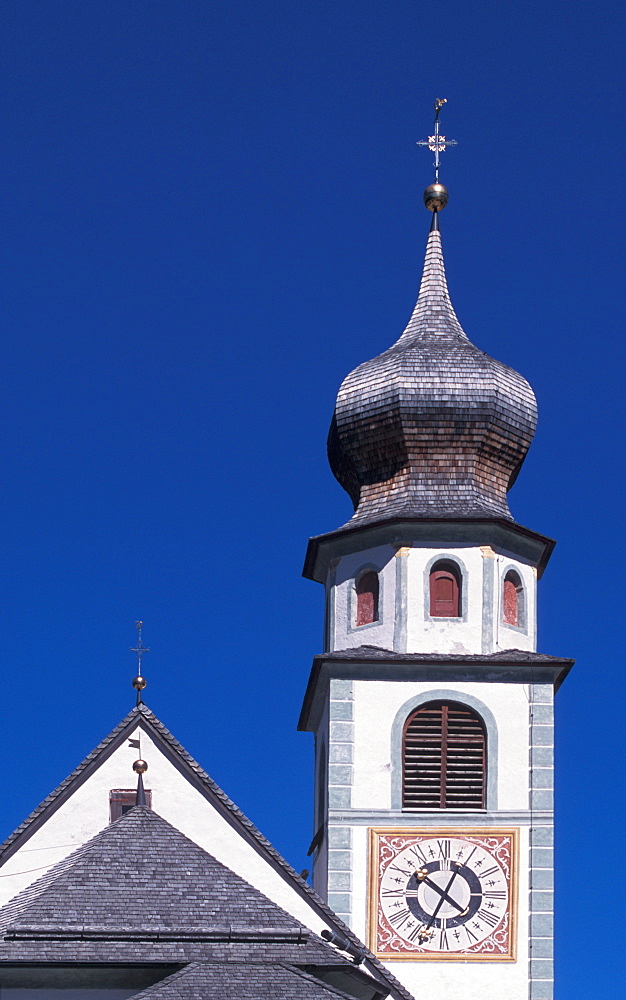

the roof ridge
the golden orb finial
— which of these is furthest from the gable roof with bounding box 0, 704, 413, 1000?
the golden orb finial

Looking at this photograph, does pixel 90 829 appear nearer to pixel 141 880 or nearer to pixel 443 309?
pixel 141 880

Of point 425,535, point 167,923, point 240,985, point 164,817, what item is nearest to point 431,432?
point 425,535

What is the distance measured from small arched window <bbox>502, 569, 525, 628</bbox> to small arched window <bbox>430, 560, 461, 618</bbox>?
0.80 meters

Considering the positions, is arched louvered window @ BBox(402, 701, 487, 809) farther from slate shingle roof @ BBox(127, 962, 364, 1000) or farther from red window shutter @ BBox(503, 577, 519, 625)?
slate shingle roof @ BBox(127, 962, 364, 1000)

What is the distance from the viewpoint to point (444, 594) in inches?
1554

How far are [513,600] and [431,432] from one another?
3073 mm

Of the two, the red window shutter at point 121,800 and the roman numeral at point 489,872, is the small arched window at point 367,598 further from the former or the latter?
the red window shutter at point 121,800

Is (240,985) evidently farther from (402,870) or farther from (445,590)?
(445,590)

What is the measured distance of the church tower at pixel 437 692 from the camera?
122 ft

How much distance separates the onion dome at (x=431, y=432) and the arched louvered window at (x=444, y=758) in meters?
3.49

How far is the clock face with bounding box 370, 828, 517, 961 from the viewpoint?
37094 mm

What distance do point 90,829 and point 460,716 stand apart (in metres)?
6.49

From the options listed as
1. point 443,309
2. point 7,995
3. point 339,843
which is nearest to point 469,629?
point 339,843

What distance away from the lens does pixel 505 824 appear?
37.8m
